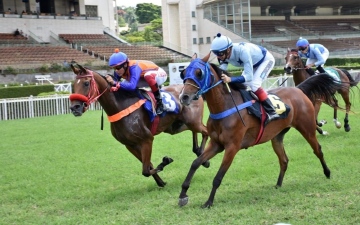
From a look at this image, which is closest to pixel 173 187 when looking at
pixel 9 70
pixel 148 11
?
pixel 9 70

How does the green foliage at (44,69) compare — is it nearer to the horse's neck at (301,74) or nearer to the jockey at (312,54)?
the jockey at (312,54)

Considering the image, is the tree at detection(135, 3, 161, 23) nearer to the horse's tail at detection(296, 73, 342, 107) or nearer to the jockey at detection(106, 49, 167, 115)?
the jockey at detection(106, 49, 167, 115)

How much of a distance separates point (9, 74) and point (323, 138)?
2177cm

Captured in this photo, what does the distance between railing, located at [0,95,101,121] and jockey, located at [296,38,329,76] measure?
38.5 ft

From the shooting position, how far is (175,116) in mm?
6859

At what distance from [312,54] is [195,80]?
513 centimetres

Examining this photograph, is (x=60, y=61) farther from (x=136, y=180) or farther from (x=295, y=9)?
(x=295, y=9)

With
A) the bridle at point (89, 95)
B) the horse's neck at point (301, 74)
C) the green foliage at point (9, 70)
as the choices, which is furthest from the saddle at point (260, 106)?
the green foliage at point (9, 70)

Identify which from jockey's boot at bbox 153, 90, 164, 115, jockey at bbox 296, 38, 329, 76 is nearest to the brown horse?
jockey's boot at bbox 153, 90, 164, 115

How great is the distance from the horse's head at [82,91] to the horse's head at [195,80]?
1.26m

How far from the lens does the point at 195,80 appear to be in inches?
191

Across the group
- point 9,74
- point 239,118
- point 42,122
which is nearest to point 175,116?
point 239,118

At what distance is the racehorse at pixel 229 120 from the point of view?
4.93m

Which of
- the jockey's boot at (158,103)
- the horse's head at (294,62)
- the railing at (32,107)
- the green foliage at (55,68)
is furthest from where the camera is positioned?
the green foliage at (55,68)
